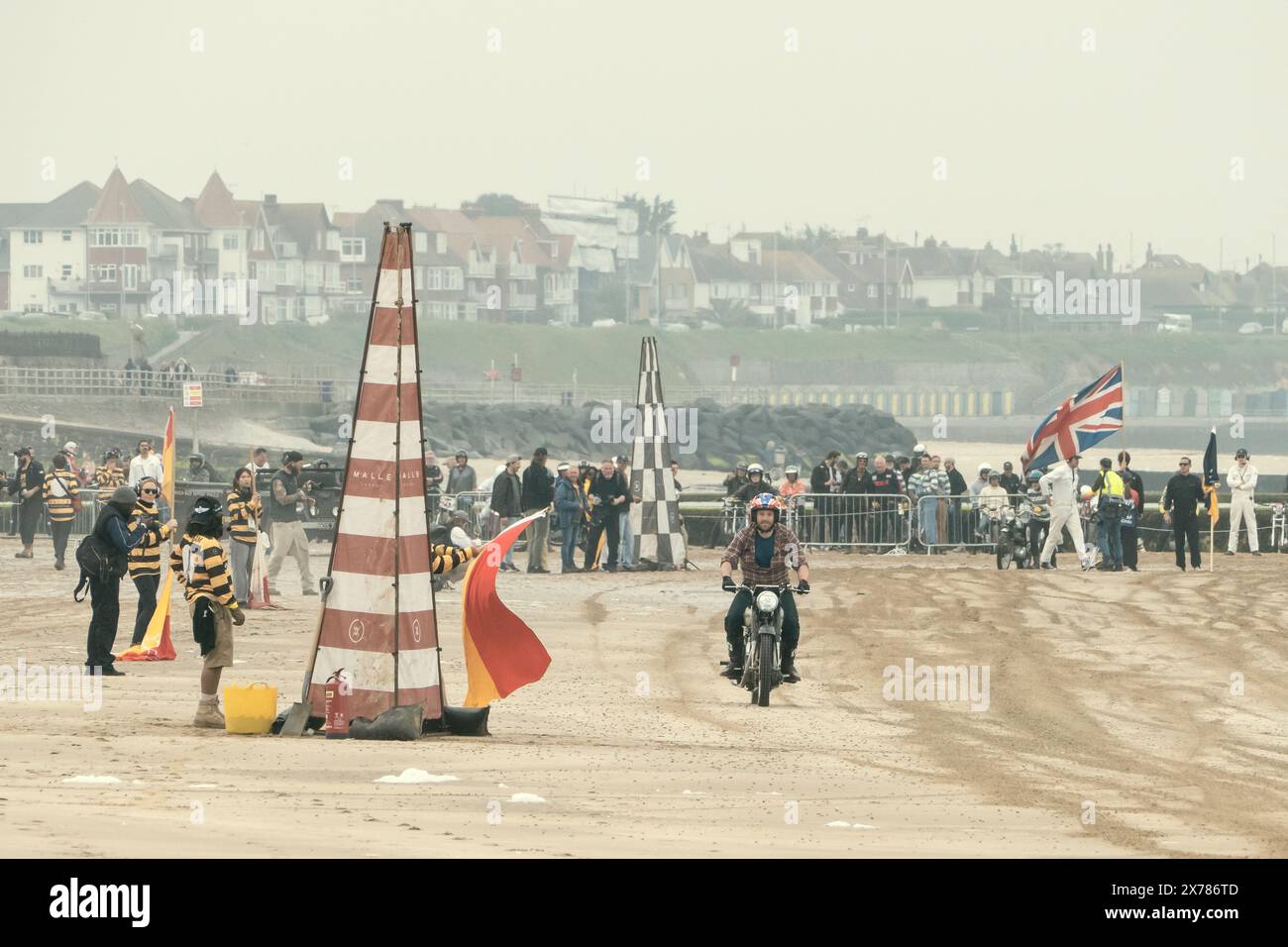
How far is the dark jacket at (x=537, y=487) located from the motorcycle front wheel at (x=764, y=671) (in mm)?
13476

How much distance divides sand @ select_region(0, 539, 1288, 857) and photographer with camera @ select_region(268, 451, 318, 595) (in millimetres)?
1352

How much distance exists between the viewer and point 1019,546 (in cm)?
2912

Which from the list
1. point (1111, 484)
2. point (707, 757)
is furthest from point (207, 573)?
point (1111, 484)

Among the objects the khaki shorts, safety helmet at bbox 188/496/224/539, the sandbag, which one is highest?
safety helmet at bbox 188/496/224/539

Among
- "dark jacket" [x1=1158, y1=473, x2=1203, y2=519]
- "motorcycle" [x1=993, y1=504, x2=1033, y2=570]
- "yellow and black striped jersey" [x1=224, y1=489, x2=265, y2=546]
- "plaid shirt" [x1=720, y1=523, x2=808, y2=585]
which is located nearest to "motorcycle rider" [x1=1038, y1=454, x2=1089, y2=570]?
"motorcycle" [x1=993, y1=504, x2=1033, y2=570]

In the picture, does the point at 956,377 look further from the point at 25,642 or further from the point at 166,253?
the point at 25,642

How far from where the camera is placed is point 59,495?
28.0 meters

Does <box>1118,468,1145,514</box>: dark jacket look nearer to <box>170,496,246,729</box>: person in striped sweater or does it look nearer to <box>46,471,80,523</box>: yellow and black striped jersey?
<box>46,471,80,523</box>: yellow and black striped jersey

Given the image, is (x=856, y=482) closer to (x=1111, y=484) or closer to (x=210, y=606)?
(x=1111, y=484)

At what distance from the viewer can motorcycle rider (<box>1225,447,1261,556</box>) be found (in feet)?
99.2

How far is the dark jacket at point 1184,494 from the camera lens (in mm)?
28938

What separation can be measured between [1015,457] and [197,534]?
269 ft

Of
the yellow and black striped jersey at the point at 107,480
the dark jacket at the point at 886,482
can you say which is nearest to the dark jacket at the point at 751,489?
the dark jacket at the point at 886,482
